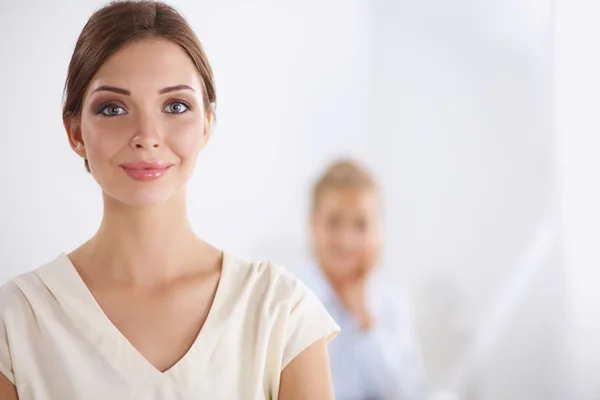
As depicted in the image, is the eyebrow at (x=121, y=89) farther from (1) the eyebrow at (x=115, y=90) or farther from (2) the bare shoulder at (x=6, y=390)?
(2) the bare shoulder at (x=6, y=390)

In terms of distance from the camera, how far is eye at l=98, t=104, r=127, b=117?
78cm

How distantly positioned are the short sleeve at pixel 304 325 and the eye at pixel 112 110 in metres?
0.28

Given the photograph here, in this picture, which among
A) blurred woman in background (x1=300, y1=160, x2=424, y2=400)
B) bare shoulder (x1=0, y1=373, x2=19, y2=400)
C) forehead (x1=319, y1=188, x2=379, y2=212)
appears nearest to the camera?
bare shoulder (x1=0, y1=373, x2=19, y2=400)

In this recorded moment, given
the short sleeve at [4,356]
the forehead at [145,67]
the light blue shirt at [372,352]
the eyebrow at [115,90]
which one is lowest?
the light blue shirt at [372,352]

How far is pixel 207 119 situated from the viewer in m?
0.85

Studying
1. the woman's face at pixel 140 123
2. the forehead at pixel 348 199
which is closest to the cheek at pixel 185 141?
the woman's face at pixel 140 123

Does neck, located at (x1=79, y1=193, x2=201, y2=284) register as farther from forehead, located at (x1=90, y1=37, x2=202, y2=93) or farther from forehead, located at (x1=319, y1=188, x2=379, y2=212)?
forehead, located at (x1=319, y1=188, x2=379, y2=212)

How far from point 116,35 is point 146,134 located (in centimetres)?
11

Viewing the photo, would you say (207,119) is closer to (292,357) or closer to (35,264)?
(292,357)

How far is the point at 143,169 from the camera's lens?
0.77m

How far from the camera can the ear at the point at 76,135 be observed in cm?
81

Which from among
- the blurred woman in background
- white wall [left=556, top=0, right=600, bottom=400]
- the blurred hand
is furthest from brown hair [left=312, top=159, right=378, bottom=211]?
white wall [left=556, top=0, right=600, bottom=400]

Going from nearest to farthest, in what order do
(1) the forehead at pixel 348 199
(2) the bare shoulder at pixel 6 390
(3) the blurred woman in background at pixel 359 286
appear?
(2) the bare shoulder at pixel 6 390 → (3) the blurred woman in background at pixel 359 286 → (1) the forehead at pixel 348 199

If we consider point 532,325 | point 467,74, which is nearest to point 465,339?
point 532,325
